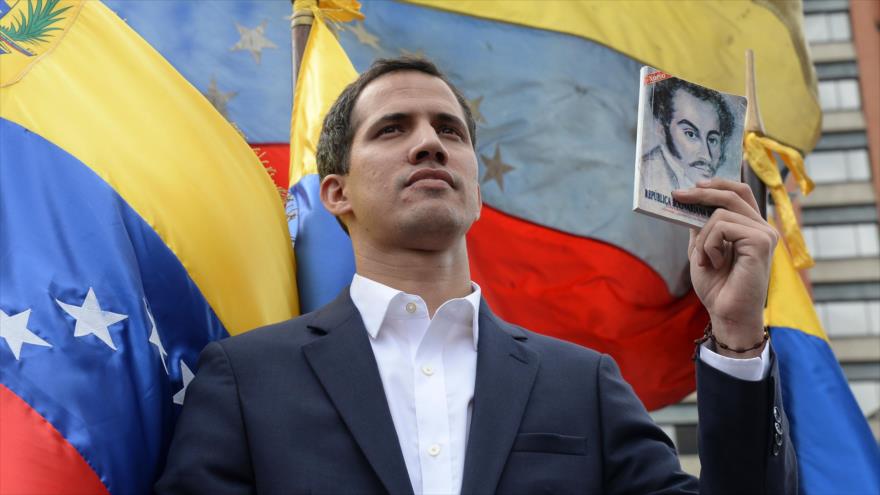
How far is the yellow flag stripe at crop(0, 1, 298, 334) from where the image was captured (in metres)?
3.79

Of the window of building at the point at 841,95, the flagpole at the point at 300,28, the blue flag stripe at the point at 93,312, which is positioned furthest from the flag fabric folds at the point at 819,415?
→ the window of building at the point at 841,95

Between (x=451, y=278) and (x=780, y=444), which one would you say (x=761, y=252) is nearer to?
(x=780, y=444)

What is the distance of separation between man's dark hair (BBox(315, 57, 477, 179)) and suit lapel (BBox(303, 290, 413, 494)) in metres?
0.60

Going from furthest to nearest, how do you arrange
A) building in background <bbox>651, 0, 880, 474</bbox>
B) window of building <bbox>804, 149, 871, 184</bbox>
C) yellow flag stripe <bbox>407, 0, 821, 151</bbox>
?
window of building <bbox>804, 149, 871, 184</bbox> < building in background <bbox>651, 0, 880, 474</bbox> < yellow flag stripe <bbox>407, 0, 821, 151</bbox>

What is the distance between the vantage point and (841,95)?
43.7m

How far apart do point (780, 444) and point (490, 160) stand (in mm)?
4571

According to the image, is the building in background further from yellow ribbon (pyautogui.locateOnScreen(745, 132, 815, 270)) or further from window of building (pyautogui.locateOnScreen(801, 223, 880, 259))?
yellow ribbon (pyautogui.locateOnScreen(745, 132, 815, 270))

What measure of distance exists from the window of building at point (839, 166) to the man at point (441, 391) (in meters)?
41.2

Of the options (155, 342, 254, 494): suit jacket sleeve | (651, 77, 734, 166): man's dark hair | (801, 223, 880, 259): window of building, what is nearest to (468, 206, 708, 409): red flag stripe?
(651, 77, 734, 166): man's dark hair

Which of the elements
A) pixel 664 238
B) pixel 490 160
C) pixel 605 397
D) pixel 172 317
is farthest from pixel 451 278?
pixel 664 238

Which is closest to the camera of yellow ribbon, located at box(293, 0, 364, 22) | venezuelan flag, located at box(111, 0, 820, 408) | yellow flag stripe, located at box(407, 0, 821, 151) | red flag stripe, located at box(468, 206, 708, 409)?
yellow ribbon, located at box(293, 0, 364, 22)

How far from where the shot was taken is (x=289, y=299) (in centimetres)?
421

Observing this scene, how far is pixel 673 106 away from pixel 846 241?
41.3m

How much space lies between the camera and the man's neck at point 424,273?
3.56 metres
